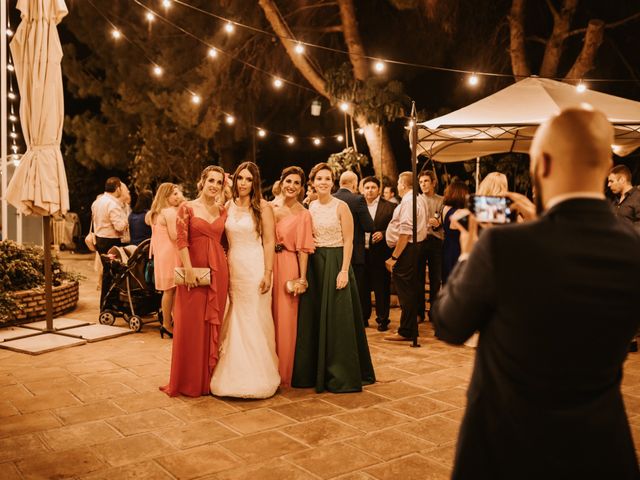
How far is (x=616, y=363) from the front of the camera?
1619 mm

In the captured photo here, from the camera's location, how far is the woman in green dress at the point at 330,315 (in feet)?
16.3

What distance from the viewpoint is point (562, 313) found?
154cm

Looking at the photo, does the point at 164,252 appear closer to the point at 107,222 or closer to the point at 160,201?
the point at 160,201

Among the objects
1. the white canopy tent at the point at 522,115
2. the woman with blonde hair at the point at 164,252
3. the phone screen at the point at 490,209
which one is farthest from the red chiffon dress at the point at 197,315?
the phone screen at the point at 490,209

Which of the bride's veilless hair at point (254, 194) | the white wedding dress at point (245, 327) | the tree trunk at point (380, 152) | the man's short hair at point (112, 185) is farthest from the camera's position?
the tree trunk at point (380, 152)

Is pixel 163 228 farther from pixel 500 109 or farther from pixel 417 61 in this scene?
pixel 417 61

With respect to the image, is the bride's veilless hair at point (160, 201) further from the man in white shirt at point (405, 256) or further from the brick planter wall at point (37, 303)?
the man in white shirt at point (405, 256)

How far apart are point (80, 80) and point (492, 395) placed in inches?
707

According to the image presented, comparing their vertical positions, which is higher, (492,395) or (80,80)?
(80,80)

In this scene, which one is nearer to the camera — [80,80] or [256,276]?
[256,276]

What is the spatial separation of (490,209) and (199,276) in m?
3.33

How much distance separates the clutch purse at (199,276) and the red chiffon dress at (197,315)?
56 mm

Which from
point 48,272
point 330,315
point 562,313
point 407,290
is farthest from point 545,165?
point 48,272

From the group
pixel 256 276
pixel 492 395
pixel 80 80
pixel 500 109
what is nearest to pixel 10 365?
pixel 256 276
